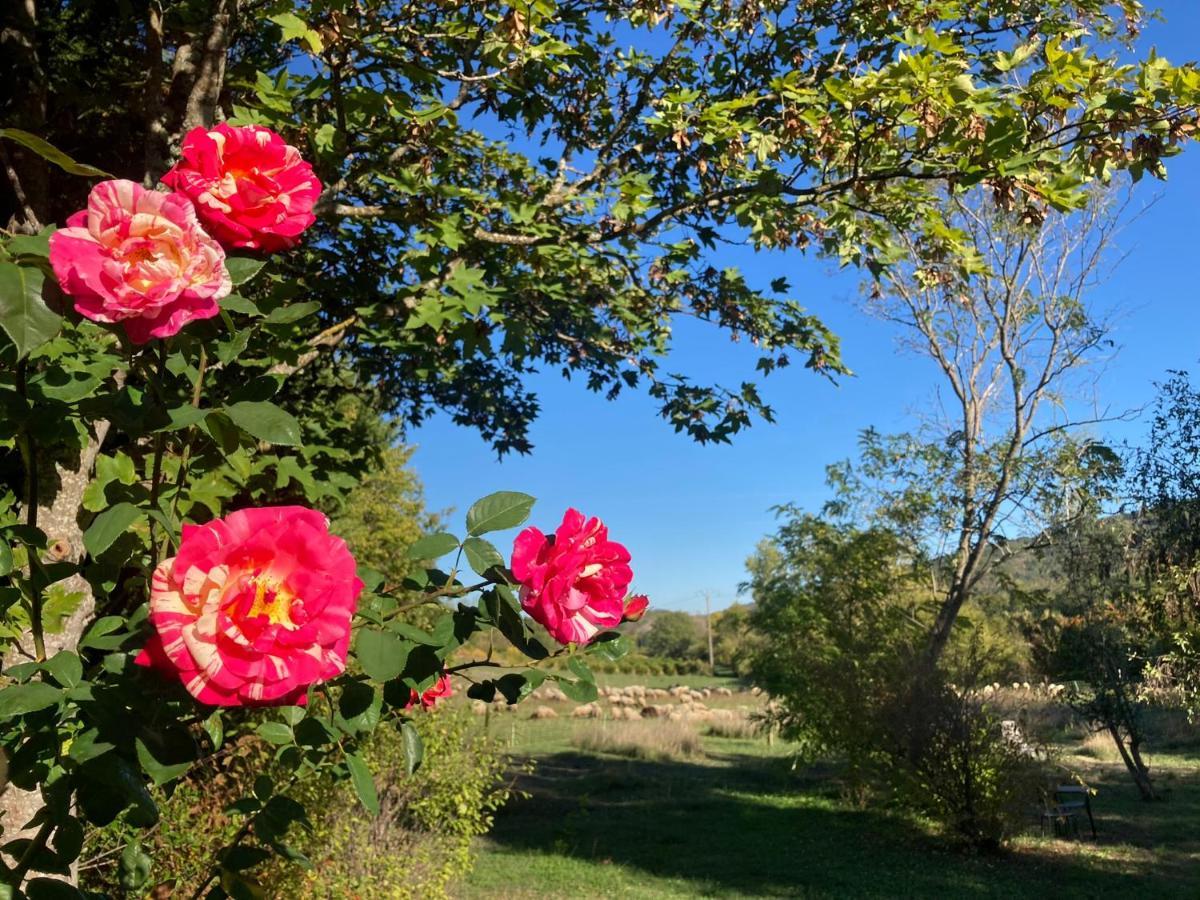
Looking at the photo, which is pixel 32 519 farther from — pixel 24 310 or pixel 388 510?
A: pixel 388 510

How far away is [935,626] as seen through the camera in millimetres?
13562

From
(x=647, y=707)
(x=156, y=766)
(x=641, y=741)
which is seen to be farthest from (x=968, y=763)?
(x=647, y=707)

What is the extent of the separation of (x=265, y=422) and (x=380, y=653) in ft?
1.17

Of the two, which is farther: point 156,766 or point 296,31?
point 296,31

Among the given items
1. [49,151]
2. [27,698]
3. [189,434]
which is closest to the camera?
[27,698]

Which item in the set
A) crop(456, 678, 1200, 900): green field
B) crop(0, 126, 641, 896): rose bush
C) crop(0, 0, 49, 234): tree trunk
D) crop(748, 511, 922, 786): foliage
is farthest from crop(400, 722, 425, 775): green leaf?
crop(748, 511, 922, 786): foliage

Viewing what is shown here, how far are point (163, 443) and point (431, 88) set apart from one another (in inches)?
168

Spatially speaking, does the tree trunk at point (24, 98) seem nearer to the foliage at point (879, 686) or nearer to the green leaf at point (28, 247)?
the green leaf at point (28, 247)

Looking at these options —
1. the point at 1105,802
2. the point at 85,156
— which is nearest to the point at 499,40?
the point at 85,156

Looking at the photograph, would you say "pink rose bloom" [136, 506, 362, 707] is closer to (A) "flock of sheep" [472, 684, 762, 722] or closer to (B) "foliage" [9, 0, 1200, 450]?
(B) "foliage" [9, 0, 1200, 450]

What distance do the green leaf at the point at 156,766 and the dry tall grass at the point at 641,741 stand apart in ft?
64.0

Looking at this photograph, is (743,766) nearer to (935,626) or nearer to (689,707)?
(935,626)

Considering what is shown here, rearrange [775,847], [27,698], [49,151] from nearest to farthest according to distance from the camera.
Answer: [27,698], [49,151], [775,847]

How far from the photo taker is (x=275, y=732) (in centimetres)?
135
